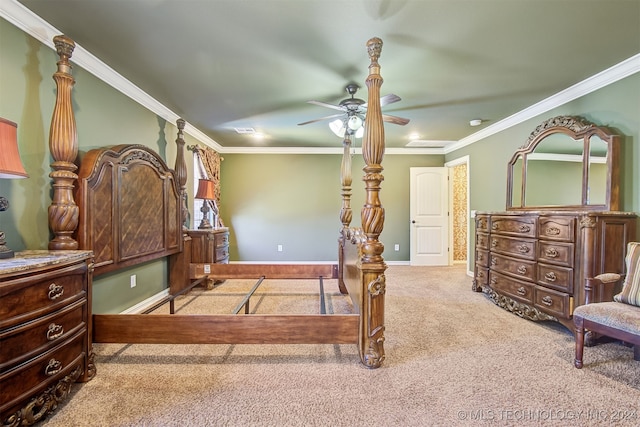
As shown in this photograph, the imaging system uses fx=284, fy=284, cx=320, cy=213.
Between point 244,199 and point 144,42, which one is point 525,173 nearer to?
point 144,42

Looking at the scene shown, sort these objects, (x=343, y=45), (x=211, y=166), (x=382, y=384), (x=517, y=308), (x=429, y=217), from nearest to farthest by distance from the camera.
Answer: (x=382, y=384) → (x=343, y=45) → (x=517, y=308) → (x=211, y=166) → (x=429, y=217)

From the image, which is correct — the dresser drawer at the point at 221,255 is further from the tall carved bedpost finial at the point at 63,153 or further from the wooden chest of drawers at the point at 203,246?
the tall carved bedpost finial at the point at 63,153

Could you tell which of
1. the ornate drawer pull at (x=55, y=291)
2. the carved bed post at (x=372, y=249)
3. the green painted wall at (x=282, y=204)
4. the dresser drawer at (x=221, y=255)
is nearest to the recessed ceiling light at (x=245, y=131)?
the green painted wall at (x=282, y=204)

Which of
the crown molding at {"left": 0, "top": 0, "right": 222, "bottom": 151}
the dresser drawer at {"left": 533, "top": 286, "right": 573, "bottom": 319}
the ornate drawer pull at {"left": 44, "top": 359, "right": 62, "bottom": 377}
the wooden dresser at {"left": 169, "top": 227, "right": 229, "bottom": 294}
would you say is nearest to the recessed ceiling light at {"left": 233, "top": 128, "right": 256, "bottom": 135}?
the crown molding at {"left": 0, "top": 0, "right": 222, "bottom": 151}

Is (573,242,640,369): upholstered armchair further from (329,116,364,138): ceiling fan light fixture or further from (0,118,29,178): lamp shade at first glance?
(0,118,29,178): lamp shade

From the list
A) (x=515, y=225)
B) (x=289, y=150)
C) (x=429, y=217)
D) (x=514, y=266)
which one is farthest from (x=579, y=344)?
(x=289, y=150)

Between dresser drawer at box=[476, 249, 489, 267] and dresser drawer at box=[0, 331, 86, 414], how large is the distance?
4.11m

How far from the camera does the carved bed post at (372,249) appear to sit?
199 centimetres

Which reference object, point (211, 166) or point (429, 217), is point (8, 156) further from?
point (429, 217)

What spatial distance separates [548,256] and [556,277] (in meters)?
0.21

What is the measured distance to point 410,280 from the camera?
468cm

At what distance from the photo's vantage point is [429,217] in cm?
583

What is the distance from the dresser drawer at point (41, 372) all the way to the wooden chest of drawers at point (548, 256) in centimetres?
377

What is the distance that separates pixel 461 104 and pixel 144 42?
334 cm
